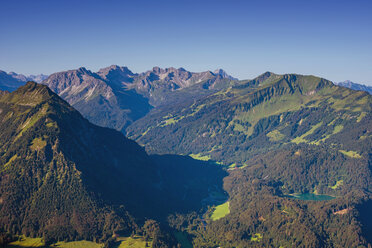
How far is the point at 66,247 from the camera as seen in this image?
641 feet

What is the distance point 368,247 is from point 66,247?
194 m

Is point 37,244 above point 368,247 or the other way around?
above

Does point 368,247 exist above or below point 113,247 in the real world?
below

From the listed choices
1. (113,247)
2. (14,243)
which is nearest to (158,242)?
(113,247)

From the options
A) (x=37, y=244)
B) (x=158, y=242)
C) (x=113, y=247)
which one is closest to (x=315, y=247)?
(x=158, y=242)

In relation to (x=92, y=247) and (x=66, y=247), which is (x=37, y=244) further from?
(x=92, y=247)

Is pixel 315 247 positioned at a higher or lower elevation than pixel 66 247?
lower

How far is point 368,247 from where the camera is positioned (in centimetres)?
19850

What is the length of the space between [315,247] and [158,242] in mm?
102004

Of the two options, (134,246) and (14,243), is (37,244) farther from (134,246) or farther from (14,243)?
(134,246)

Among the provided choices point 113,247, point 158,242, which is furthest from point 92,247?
point 158,242

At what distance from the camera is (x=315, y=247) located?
652 ft

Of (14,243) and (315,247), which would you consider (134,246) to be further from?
(315,247)

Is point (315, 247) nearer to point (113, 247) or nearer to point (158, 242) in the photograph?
point (158, 242)
